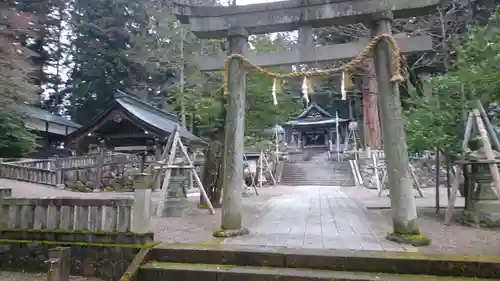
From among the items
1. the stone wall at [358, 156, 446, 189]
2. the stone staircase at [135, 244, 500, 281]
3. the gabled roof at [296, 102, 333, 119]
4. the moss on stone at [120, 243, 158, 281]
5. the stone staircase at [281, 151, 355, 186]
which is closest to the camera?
the stone staircase at [135, 244, 500, 281]

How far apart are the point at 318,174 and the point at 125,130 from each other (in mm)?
15093

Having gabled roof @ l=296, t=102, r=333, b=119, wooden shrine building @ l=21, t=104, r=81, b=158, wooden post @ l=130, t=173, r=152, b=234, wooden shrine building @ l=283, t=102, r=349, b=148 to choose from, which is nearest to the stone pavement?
wooden post @ l=130, t=173, r=152, b=234

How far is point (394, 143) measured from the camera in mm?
5047

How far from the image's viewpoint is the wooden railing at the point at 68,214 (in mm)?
5109

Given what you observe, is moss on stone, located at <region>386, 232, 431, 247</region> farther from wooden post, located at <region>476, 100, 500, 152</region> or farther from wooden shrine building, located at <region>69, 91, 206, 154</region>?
wooden shrine building, located at <region>69, 91, 206, 154</region>

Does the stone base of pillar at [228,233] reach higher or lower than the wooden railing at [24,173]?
lower

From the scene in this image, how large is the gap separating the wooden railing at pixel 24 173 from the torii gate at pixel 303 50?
38.7ft

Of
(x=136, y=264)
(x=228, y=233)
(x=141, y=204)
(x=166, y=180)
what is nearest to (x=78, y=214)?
(x=141, y=204)

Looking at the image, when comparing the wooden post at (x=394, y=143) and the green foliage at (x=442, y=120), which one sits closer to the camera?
the wooden post at (x=394, y=143)

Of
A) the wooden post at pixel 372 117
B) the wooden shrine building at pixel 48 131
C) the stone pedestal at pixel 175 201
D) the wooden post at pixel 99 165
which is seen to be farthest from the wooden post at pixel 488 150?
the wooden shrine building at pixel 48 131

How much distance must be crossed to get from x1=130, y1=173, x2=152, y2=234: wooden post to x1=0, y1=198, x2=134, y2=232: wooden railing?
0.13 metres

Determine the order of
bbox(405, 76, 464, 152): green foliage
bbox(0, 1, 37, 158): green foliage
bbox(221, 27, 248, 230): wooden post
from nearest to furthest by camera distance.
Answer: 1. bbox(221, 27, 248, 230): wooden post
2. bbox(405, 76, 464, 152): green foliage
3. bbox(0, 1, 37, 158): green foliage

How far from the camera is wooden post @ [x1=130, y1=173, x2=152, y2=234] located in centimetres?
495

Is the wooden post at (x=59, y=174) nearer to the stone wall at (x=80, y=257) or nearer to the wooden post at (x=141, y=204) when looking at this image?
the stone wall at (x=80, y=257)
